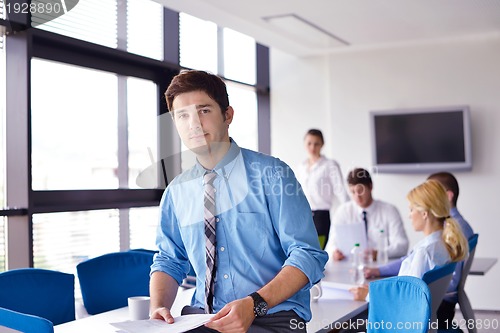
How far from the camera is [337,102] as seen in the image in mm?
7445

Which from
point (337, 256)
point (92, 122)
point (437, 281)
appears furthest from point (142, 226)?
point (437, 281)

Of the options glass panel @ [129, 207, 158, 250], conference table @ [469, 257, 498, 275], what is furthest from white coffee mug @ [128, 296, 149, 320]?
glass panel @ [129, 207, 158, 250]

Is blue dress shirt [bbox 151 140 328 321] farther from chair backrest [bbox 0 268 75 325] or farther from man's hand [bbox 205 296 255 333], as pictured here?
chair backrest [bbox 0 268 75 325]

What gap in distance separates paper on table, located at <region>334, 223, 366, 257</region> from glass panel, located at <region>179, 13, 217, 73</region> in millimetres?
2371

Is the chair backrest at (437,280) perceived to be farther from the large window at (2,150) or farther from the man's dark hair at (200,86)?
the large window at (2,150)

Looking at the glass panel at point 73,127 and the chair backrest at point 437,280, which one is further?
the glass panel at point 73,127

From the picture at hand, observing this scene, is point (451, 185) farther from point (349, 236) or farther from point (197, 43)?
point (197, 43)

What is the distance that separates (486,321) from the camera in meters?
6.13

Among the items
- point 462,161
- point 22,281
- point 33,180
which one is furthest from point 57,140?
point 462,161

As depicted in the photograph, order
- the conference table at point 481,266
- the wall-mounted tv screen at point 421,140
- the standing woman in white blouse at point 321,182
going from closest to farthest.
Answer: the conference table at point 481,266 < the standing woman in white blouse at point 321,182 < the wall-mounted tv screen at point 421,140

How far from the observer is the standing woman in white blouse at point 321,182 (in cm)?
636

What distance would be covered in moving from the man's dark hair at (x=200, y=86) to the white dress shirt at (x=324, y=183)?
457cm

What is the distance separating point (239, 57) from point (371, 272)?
14.0ft

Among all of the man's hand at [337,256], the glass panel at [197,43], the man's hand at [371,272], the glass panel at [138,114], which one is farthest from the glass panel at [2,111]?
the man's hand at [371,272]
